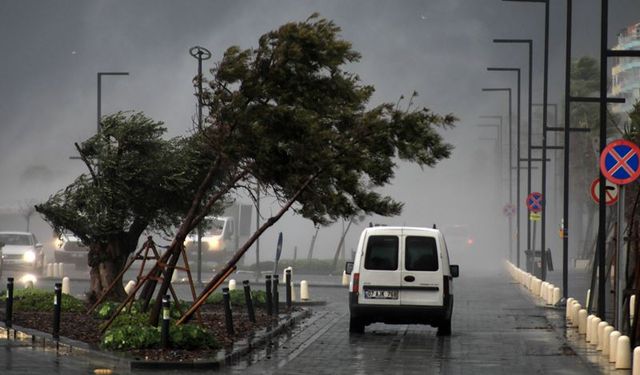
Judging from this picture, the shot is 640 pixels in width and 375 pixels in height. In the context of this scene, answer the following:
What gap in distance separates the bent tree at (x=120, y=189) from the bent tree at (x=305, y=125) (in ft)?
18.3

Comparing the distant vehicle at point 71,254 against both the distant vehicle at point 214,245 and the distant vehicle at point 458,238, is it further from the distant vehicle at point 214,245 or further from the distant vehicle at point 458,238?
the distant vehicle at point 458,238

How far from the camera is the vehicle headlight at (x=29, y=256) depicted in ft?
199

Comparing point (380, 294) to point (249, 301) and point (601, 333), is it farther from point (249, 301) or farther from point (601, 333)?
point (601, 333)

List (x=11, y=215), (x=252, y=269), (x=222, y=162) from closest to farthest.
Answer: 1. (x=222, y=162)
2. (x=252, y=269)
3. (x=11, y=215)

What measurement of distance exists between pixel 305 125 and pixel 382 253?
5.19 m

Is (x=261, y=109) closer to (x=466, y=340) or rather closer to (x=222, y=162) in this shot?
(x=222, y=162)

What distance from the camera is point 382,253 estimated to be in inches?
1134

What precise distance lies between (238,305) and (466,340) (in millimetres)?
8398

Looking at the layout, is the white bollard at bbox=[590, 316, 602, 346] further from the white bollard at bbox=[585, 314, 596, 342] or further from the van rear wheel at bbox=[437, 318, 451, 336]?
the van rear wheel at bbox=[437, 318, 451, 336]

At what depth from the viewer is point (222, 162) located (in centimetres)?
2650

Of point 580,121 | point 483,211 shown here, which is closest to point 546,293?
point 580,121

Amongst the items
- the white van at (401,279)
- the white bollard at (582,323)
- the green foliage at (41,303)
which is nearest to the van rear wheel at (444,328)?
the white van at (401,279)

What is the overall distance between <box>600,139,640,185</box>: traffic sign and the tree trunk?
1212cm

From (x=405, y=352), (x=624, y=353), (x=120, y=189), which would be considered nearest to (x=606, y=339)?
(x=624, y=353)
